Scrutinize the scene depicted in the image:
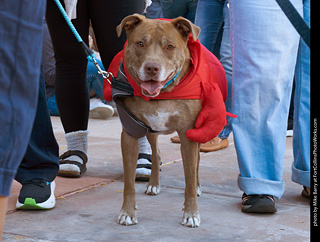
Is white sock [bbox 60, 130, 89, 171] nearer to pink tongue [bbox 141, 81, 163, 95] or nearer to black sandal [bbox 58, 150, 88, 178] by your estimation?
black sandal [bbox 58, 150, 88, 178]

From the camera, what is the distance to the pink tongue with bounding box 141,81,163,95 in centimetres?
274

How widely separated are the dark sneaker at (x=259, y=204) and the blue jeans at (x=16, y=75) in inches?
82.9

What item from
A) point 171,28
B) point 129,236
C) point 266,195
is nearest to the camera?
point 129,236

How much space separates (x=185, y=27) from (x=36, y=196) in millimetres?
1392

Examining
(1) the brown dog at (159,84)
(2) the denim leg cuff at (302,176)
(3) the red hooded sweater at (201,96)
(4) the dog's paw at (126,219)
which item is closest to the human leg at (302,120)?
(2) the denim leg cuff at (302,176)

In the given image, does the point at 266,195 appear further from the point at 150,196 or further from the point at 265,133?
the point at 150,196

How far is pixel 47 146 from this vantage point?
3.24 meters

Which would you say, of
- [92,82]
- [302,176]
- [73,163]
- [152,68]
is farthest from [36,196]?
[92,82]

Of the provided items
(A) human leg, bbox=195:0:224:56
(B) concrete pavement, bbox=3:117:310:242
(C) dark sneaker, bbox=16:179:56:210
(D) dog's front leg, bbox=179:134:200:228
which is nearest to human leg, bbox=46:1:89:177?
(B) concrete pavement, bbox=3:117:310:242

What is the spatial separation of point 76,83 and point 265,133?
1608 mm

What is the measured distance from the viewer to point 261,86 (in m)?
3.08

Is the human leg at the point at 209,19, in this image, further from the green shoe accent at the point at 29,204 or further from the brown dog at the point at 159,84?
the green shoe accent at the point at 29,204

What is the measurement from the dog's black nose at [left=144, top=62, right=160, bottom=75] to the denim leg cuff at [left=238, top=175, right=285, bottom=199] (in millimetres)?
977

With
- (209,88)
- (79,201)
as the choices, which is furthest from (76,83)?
(209,88)
